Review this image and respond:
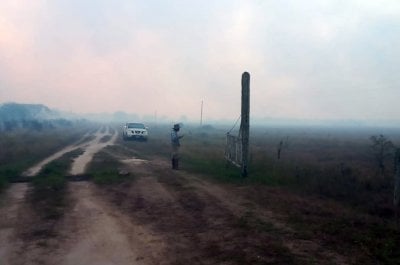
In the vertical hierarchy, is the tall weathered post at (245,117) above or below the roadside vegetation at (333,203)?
above

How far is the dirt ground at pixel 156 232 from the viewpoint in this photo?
25.0 ft

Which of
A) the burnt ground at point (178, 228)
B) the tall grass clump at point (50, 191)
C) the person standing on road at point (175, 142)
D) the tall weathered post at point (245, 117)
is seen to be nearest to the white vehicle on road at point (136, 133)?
the tall grass clump at point (50, 191)

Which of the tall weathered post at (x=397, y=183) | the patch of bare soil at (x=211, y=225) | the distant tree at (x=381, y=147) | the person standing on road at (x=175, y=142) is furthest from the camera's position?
the distant tree at (x=381, y=147)

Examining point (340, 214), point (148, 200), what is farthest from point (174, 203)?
point (340, 214)

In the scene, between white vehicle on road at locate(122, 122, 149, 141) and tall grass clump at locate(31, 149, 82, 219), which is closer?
tall grass clump at locate(31, 149, 82, 219)

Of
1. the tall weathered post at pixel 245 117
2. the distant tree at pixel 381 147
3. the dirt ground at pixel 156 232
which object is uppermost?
the tall weathered post at pixel 245 117

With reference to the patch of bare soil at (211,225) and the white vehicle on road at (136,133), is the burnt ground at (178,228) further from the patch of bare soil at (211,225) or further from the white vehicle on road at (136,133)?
the white vehicle on road at (136,133)

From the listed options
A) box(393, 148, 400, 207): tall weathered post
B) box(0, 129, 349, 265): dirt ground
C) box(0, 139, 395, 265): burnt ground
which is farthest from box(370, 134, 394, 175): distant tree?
box(0, 129, 349, 265): dirt ground

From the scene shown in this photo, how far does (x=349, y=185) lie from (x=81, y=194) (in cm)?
930

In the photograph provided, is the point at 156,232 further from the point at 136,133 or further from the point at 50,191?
the point at 136,133

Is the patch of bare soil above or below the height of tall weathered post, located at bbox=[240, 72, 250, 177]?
below

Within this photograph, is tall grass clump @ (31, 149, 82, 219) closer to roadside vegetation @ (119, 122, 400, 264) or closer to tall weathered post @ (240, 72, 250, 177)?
roadside vegetation @ (119, 122, 400, 264)

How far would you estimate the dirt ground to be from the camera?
761cm

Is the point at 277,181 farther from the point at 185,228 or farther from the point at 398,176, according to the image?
the point at 185,228
